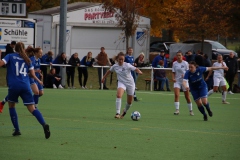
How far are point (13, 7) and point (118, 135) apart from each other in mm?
14310

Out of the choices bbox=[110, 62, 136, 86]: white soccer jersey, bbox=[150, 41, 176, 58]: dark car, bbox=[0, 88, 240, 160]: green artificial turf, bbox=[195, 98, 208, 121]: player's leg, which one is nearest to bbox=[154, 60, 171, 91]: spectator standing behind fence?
bbox=[0, 88, 240, 160]: green artificial turf

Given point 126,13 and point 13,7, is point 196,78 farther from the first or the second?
point 126,13

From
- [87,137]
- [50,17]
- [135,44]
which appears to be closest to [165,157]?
[87,137]

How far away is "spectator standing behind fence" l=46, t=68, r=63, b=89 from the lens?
3372 centimetres

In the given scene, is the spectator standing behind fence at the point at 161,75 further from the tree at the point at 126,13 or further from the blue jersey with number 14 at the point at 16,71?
the blue jersey with number 14 at the point at 16,71

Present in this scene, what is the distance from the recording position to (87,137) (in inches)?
591

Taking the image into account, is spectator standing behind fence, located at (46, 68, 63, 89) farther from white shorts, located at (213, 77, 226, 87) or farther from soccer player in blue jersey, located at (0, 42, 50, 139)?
soccer player in blue jersey, located at (0, 42, 50, 139)

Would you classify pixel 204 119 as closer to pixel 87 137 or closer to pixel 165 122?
pixel 165 122

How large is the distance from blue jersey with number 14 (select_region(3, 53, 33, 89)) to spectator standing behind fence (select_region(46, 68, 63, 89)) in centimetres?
1916

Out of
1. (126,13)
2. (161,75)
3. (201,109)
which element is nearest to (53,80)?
(161,75)

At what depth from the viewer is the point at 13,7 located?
94.1 feet

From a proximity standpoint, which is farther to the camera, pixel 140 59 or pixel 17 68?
pixel 140 59

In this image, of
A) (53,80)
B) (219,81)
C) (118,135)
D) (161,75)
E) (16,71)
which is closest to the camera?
(16,71)

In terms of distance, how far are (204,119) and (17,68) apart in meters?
7.46
